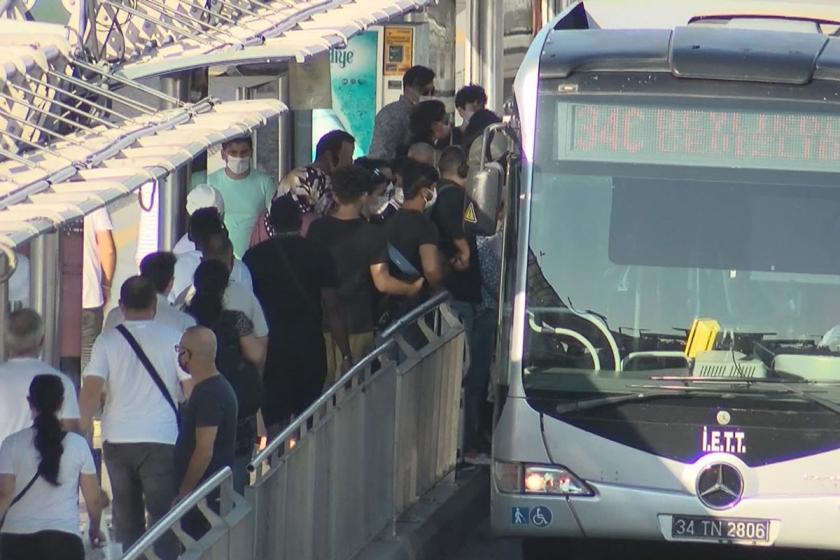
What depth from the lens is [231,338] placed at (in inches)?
384

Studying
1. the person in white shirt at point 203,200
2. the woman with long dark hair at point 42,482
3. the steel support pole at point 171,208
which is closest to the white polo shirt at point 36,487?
the woman with long dark hair at point 42,482

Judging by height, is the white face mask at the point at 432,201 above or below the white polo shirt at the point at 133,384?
above

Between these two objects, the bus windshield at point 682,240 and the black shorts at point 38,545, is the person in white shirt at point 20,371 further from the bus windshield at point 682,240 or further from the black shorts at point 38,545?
the bus windshield at point 682,240

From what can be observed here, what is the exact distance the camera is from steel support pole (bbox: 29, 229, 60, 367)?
425 inches

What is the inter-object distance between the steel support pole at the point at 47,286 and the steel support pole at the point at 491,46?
14.0 m

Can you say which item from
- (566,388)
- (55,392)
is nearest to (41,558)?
(55,392)

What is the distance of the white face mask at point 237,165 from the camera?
13.2 m

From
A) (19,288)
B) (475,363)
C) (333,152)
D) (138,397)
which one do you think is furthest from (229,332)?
(333,152)

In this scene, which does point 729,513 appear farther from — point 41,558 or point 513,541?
point 41,558

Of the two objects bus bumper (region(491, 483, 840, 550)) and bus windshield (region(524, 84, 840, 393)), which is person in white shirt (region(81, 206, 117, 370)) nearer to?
bus windshield (region(524, 84, 840, 393))

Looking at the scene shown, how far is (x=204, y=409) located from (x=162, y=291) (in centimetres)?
105

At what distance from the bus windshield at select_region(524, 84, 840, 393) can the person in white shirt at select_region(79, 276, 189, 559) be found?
1920mm

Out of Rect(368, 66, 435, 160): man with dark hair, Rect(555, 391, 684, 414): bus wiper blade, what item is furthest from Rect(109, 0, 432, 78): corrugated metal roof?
Rect(368, 66, 435, 160): man with dark hair

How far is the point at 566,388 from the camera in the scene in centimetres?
982
